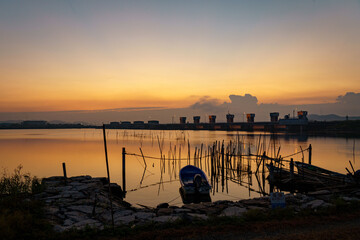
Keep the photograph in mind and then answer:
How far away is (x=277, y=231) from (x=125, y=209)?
6837mm

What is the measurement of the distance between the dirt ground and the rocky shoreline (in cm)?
115

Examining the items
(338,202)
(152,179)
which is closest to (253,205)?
(338,202)

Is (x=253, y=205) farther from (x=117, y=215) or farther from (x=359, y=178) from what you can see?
(x=359, y=178)

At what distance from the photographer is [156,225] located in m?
9.70

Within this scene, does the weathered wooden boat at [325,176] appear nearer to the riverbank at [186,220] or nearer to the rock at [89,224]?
the riverbank at [186,220]

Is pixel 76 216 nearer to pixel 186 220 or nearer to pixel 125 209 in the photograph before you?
pixel 125 209

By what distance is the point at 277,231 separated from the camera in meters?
9.11

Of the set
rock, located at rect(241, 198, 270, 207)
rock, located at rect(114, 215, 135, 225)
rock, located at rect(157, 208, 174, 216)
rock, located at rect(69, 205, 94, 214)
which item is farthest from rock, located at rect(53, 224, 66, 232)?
rock, located at rect(241, 198, 270, 207)

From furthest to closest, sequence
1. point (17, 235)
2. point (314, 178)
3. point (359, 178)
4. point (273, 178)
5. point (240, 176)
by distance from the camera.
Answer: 1. point (240, 176)
2. point (273, 178)
3. point (314, 178)
4. point (359, 178)
5. point (17, 235)

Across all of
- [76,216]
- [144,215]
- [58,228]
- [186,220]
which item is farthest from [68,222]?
[186,220]

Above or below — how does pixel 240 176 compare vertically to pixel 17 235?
below

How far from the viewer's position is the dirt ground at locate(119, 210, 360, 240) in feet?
28.2

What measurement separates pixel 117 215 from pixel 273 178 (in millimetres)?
15733

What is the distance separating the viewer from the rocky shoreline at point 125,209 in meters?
10.4
